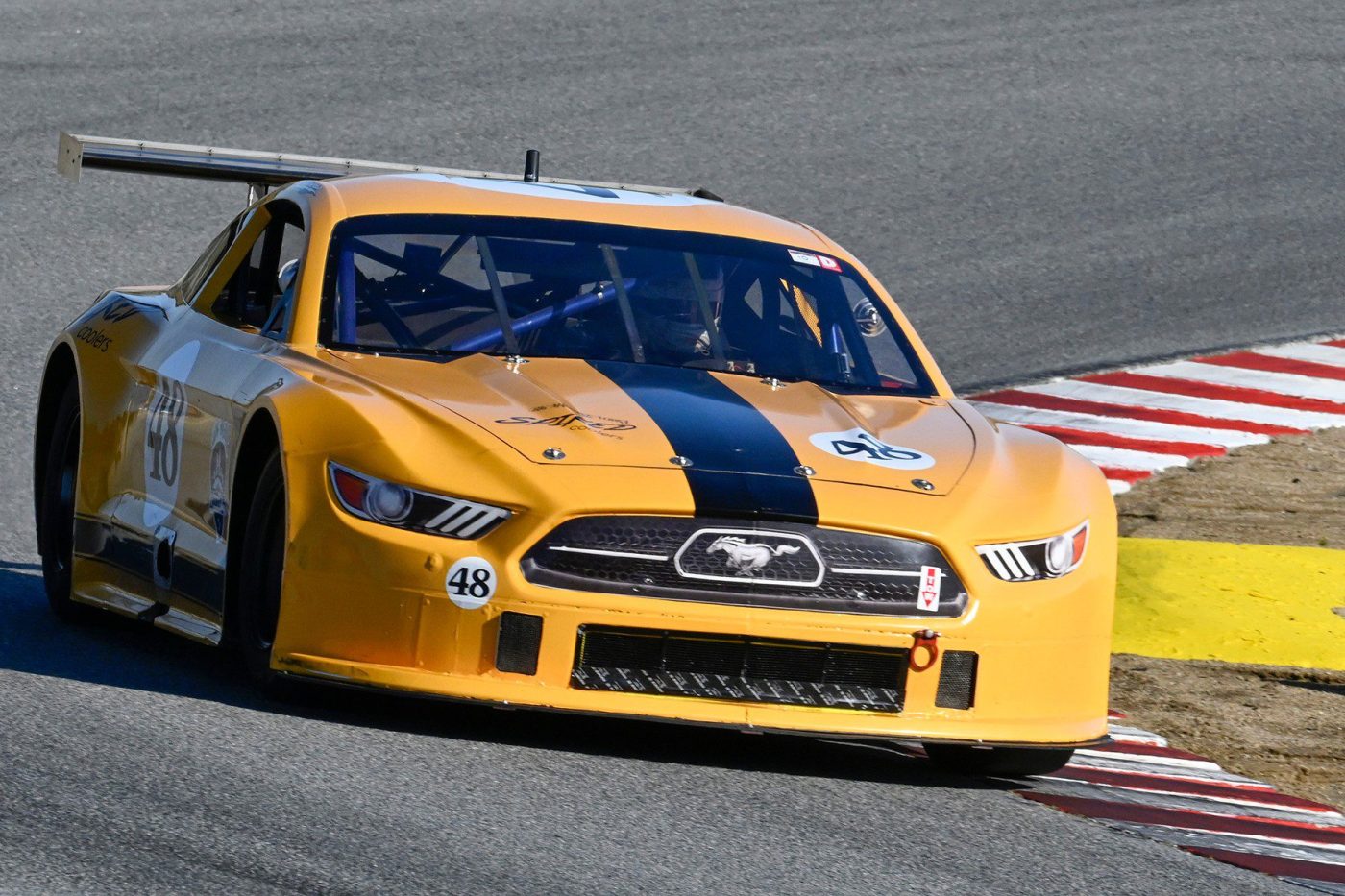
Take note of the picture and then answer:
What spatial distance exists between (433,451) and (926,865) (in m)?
1.45

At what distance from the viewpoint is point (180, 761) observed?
15.7 ft

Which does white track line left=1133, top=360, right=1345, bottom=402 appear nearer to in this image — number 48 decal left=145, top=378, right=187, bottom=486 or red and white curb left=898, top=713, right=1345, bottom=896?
red and white curb left=898, top=713, right=1345, bottom=896

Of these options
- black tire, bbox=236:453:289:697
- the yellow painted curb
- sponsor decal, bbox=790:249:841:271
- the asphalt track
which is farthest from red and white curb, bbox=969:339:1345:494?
black tire, bbox=236:453:289:697

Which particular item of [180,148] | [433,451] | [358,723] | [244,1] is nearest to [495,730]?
[358,723]

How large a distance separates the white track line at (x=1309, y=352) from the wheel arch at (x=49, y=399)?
678 cm

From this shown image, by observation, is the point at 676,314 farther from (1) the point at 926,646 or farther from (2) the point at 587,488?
(1) the point at 926,646

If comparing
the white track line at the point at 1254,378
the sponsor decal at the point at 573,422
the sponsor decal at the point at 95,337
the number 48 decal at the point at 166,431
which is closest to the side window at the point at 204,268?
the sponsor decal at the point at 95,337

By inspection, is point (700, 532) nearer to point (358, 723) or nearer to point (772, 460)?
point (772, 460)

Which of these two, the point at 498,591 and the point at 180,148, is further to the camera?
the point at 180,148

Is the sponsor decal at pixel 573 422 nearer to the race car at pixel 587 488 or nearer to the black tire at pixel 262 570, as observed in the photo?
the race car at pixel 587 488

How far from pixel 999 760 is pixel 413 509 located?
1.53 m

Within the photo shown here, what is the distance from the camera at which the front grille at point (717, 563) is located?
16.9ft

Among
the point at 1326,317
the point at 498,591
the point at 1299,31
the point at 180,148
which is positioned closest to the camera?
the point at 498,591

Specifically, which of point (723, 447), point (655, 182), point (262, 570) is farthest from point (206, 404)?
point (655, 182)
